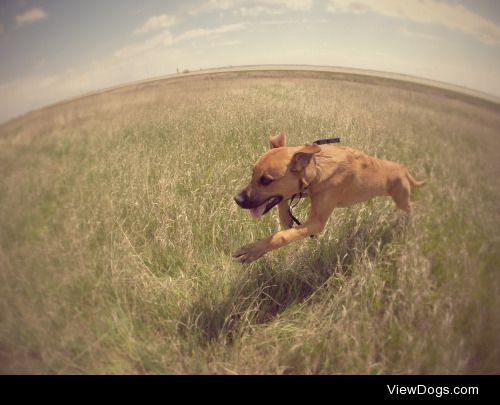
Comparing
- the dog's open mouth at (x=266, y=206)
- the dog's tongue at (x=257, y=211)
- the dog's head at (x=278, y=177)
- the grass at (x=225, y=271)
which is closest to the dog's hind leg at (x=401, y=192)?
the grass at (x=225, y=271)

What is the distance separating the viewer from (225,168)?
4488mm

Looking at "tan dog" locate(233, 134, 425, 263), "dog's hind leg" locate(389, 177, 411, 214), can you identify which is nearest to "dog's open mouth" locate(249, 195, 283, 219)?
"tan dog" locate(233, 134, 425, 263)

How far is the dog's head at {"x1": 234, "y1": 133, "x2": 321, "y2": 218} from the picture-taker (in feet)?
8.29

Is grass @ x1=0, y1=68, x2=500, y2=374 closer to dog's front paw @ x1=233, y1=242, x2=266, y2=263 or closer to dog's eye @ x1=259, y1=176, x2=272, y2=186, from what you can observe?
dog's front paw @ x1=233, y1=242, x2=266, y2=263

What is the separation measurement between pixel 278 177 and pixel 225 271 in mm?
1312

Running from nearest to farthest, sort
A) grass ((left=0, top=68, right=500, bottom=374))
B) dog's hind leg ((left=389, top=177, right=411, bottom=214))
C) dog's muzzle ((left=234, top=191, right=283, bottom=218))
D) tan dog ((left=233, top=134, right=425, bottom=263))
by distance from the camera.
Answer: grass ((left=0, top=68, right=500, bottom=374)) → tan dog ((left=233, top=134, right=425, bottom=263)) → dog's muzzle ((left=234, top=191, right=283, bottom=218)) → dog's hind leg ((left=389, top=177, right=411, bottom=214))

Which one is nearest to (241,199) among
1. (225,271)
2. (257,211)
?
(257,211)

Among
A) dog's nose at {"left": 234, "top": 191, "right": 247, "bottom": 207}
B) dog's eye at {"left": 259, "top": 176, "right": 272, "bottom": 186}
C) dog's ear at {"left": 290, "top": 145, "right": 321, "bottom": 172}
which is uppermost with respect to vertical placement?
dog's ear at {"left": 290, "top": 145, "right": 321, "bottom": 172}

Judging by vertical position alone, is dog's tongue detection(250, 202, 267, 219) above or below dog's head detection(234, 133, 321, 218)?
below

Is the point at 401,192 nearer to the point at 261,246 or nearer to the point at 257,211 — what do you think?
the point at 257,211

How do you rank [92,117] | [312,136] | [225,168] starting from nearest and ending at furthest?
[225,168], [312,136], [92,117]

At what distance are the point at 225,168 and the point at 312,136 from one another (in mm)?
2503
